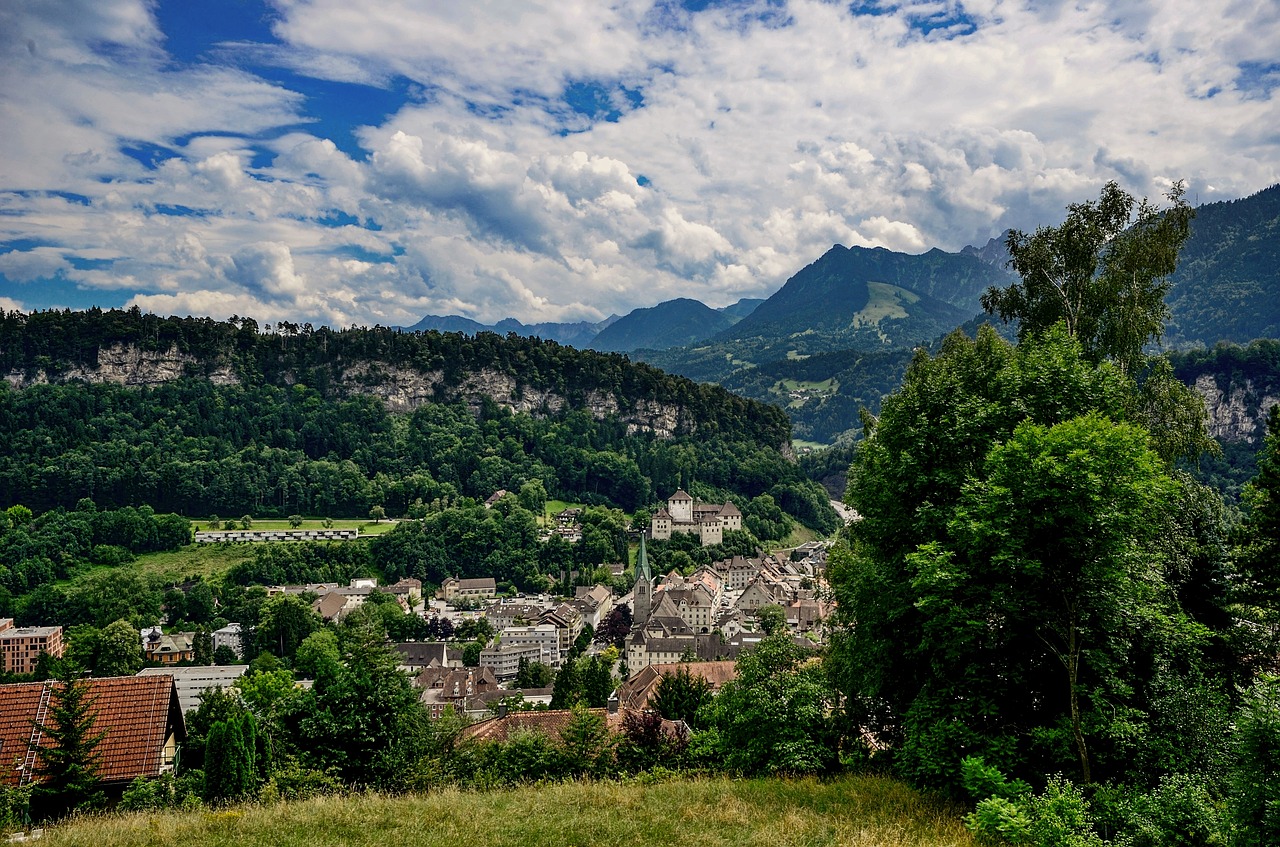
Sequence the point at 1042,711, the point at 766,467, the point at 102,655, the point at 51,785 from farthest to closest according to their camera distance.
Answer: the point at 766,467 → the point at 102,655 → the point at 51,785 → the point at 1042,711

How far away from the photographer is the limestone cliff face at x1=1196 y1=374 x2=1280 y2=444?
118 metres

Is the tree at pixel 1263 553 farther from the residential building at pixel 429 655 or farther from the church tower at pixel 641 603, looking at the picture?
the residential building at pixel 429 655

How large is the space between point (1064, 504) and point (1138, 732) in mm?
3531

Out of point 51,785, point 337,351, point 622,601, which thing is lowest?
point 622,601

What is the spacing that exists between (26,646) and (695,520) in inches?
2756

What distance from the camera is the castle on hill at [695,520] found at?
98812mm

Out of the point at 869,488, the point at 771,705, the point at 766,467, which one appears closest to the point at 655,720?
the point at 771,705

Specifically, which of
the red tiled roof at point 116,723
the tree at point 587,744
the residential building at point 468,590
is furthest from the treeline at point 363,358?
the red tiled roof at point 116,723

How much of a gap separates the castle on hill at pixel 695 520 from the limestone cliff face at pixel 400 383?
35.6 meters

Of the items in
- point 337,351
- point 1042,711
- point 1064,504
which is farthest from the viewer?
point 337,351

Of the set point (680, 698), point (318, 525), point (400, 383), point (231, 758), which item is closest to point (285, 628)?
point (318, 525)

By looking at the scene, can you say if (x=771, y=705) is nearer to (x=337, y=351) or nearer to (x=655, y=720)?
(x=655, y=720)

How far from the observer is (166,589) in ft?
245

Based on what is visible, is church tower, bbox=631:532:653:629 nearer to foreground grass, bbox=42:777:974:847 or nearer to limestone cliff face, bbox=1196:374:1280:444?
foreground grass, bbox=42:777:974:847
